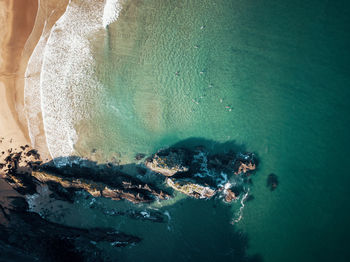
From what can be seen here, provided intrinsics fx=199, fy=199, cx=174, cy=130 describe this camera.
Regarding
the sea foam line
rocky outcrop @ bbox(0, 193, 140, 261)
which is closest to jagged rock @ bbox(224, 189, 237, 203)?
rocky outcrop @ bbox(0, 193, 140, 261)

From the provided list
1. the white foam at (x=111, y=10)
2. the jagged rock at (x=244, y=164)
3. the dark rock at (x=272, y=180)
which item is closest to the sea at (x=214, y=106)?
the white foam at (x=111, y=10)

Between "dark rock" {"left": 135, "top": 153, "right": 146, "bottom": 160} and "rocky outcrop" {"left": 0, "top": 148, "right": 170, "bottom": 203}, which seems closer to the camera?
"rocky outcrop" {"left": 0, "top": 148, "right": 170, "bottom": 203}

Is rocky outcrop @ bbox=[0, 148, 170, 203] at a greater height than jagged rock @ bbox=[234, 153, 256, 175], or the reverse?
jagged rock @ bbox=[234, 153, 256, 175]

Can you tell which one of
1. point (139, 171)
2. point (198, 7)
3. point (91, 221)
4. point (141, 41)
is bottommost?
point (91, 221)

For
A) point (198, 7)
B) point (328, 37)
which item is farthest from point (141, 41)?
point (328, 37)

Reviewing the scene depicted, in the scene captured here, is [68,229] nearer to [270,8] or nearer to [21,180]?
[21,180]

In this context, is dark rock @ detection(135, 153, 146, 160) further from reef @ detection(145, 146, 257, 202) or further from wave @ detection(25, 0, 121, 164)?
Result: wave @ detection(25, 0, 121, 164)
